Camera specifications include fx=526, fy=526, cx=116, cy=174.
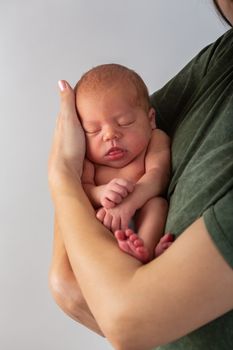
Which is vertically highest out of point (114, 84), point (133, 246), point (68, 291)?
point (114, 84)

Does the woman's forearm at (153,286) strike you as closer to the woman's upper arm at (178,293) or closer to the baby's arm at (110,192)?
the woman's upper arm at (178,293)

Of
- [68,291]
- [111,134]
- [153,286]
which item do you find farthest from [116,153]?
[153,286]

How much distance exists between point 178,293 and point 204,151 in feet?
0.90

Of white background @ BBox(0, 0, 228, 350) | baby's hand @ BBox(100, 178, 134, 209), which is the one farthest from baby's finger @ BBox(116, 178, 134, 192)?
white background @ BBox(0, 0, 228, 350)

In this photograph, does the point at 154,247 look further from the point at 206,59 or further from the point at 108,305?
the point at 206,59

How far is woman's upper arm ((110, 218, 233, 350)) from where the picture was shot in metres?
0.62

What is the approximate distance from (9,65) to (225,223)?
131cm

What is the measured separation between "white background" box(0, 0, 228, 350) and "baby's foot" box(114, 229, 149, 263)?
0.98m

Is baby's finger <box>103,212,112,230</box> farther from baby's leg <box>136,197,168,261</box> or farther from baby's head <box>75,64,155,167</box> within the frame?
baby's head <box>75,64,155,167</box>

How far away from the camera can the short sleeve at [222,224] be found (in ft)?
2.00

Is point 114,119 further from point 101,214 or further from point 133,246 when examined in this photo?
point 133,246

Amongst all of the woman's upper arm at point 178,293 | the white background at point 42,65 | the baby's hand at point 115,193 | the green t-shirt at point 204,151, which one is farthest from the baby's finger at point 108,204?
the white background at point 42,65

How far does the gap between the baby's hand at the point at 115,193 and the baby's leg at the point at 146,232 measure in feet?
0.16

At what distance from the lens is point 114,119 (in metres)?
1.05
